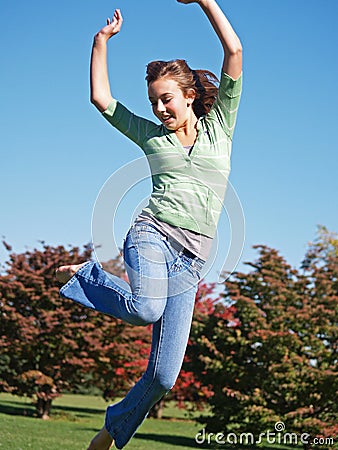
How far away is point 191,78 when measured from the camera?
12.0 feet

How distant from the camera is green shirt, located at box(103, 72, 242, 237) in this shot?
342 centimetres

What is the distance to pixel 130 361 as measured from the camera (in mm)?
18734

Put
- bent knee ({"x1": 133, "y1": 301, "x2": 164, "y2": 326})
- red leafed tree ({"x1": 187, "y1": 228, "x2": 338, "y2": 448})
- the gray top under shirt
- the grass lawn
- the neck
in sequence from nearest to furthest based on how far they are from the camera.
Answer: bent knee ({"x1": 133, "y1": 301, "x2": 164, "y2": 326}) < the gray top under shirt < the neck < the grass lawn < red leafed tree ({"x1": 187, "y1": 228, "x2": 338, "y2": 448})

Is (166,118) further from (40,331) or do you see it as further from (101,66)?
(40,331)

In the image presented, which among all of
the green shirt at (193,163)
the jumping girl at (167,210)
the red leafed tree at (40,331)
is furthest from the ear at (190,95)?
the red leafed tree at (40,331)

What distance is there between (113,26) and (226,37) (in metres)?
0.70

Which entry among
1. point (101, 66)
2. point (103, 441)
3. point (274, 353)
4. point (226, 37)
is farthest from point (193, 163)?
point (274, 353)

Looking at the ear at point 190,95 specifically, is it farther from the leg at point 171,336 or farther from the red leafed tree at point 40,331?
the red leafed tree at point 40,331

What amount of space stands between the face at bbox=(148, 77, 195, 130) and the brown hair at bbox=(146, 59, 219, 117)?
0.04 meters

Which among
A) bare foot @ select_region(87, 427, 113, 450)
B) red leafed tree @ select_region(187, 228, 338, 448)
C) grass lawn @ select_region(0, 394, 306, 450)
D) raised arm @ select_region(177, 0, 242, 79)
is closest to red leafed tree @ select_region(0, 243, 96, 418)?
grass lawn @ select_region(0, 394, 306, 450)

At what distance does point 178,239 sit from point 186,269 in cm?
16

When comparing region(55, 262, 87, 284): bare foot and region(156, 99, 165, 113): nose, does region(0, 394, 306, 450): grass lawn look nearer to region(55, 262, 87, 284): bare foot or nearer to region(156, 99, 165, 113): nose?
region(55, 262, 87, 284): bare foot

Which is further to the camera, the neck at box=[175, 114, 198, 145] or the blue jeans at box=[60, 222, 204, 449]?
the neck at box=[175, 114, 198, 145]

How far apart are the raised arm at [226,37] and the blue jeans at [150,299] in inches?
36.7
